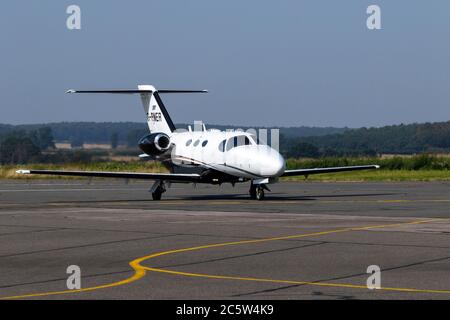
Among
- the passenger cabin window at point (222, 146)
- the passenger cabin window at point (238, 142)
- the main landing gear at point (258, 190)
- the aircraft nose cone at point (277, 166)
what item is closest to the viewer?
the aircraft nose cone at point (277, 166)

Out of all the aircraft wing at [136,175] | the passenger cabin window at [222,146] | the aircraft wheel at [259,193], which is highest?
the passenger cabin window at [222,146]

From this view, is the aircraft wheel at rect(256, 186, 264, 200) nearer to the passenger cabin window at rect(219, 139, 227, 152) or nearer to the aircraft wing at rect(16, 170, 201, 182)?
the passenger cabin window at rect(219, 139, 227, 152)

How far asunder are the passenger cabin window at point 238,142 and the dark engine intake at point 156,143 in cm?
348

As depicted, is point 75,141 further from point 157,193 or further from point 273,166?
point 273,166

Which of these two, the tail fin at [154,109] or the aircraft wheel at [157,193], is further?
the tail fin at [154,109]

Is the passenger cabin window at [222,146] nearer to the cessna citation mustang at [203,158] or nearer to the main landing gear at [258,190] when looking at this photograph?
the cessna citation mustang at [203,158]

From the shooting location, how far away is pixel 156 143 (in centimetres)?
3828

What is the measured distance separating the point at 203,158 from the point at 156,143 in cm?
250

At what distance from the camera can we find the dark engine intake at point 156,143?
38312mm


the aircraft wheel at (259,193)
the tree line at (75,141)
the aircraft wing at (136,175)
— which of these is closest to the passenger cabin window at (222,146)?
the aircraft wing at (136,175)

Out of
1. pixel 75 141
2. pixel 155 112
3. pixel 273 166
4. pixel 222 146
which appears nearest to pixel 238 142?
pixel 222 146

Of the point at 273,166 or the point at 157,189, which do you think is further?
the point at 157,189
